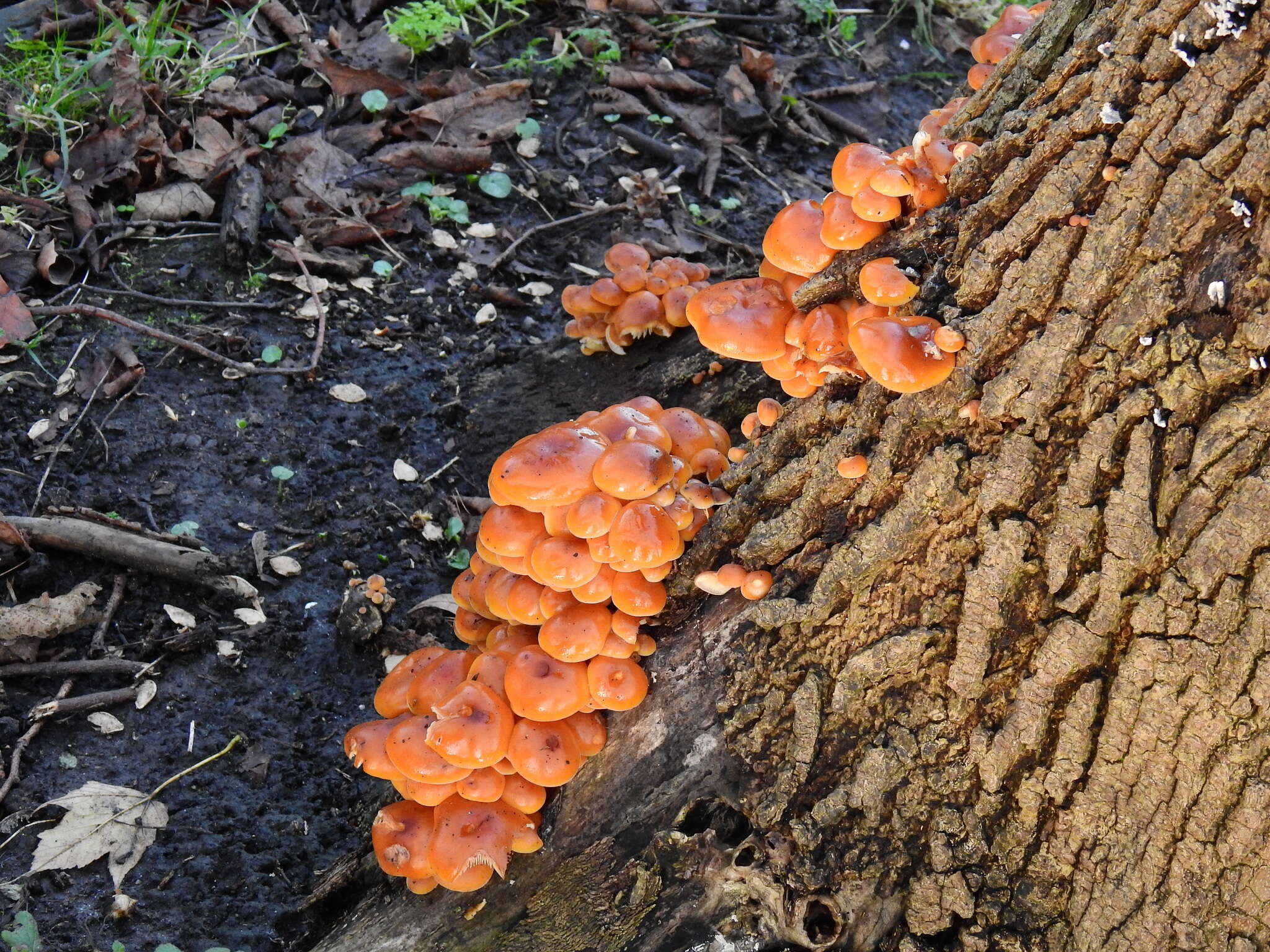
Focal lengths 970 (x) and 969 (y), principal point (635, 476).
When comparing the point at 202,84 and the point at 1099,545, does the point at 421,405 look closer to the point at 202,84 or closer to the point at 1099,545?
the point at 202,84

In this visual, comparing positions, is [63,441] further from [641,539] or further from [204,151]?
[641,539]

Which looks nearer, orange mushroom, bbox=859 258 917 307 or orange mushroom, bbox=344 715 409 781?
orange mushroom, bbox=859 258 917 307

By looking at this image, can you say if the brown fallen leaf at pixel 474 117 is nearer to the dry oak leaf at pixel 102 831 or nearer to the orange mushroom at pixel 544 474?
the orange mushroom at pixel 544 474

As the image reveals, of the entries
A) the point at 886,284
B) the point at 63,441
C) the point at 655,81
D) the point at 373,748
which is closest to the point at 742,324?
the point at 886,284

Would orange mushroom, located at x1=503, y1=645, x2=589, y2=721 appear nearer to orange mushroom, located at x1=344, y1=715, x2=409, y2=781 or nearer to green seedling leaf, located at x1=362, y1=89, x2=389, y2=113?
orange mushroom, located at x1=344, y1=715, x2=409, y2=781

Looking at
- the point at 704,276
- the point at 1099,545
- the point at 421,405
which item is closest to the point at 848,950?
the point at 1099,545

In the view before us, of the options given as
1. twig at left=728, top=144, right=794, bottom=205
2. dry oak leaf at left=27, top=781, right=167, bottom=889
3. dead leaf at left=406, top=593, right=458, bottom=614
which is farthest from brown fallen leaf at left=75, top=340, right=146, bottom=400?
twig at left=728, top=144, right=794, bottom=205
